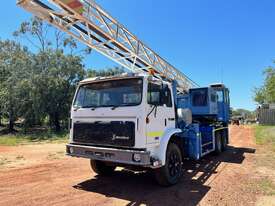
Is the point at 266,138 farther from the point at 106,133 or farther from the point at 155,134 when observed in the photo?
the point at 106,133

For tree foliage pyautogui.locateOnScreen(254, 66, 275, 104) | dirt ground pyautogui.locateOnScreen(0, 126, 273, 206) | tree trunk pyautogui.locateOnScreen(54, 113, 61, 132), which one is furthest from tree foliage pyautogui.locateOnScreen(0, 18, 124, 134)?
tree foliage pyautogui.locateOnScreen(254, 66, 275, 104)

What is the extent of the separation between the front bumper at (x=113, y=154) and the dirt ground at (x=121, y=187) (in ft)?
2.63

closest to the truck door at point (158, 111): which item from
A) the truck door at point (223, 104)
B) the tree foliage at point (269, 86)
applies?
the truck door at point (223, 104)

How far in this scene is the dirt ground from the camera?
5.09 metres

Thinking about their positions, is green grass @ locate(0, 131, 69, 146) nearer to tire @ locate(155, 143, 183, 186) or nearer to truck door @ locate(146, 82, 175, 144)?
tire @ locate(155, 143, 183, 186)

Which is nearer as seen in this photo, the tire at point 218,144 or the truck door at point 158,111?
the truck door at point 158,111

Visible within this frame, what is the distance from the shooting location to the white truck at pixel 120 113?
5.27m

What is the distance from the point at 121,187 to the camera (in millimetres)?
6012

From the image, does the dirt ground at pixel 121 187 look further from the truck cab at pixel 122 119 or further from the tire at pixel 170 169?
the truck cab at pixel 122 119

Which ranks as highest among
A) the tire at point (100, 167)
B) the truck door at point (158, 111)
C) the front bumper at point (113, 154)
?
the truck door at point (158, 111)

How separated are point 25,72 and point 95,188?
20251 millimetres

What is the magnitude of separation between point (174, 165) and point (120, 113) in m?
2.07

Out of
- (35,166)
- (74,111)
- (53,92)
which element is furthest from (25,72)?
(74,111)

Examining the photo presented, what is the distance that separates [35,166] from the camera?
8.30 m
